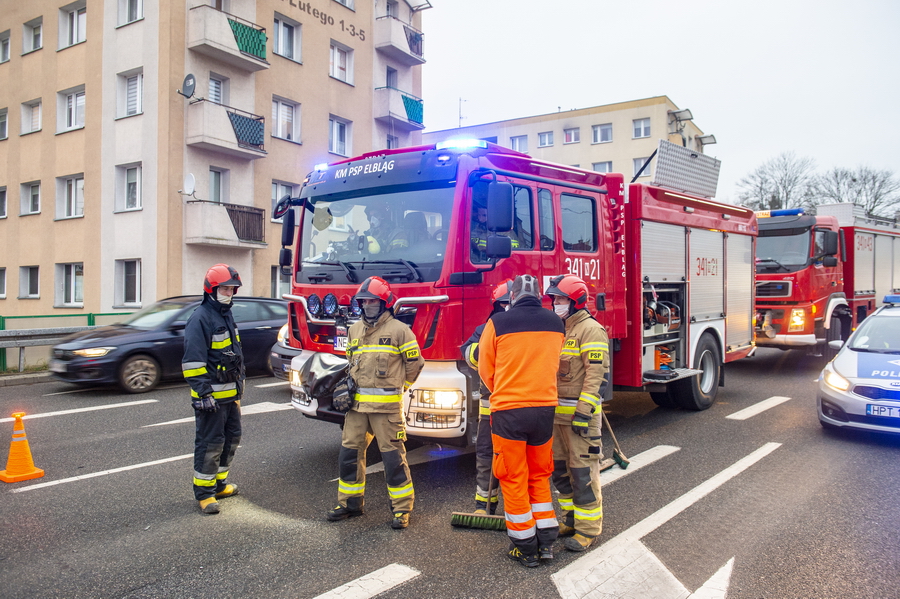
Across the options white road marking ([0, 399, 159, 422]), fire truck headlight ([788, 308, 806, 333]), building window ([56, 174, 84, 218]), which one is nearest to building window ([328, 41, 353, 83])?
building window ([56, 174, 84, 218])

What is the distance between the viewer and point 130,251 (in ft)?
61.6

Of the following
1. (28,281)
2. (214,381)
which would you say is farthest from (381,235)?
(28,281)

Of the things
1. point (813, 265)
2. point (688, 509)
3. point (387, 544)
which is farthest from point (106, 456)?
point (813, 265)

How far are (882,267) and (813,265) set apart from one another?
4718 mm

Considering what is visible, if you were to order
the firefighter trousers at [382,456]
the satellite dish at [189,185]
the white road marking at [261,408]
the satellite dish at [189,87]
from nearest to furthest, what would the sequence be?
the firefighter trousers at [382,456], the white road marking at [261,408], the satellite dish at [189,185], the satellite dish at [189,87]

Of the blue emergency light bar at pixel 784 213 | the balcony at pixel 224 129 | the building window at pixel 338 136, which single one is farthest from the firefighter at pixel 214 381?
the building window at pixel 338 136

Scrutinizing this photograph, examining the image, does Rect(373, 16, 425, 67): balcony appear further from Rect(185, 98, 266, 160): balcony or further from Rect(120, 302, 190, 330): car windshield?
Rect(120, 302, 190, 330): car windshield

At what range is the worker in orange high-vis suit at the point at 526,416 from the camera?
12.8ft

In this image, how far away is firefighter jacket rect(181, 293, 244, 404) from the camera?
4.81m

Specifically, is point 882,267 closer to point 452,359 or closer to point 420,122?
point 452,359

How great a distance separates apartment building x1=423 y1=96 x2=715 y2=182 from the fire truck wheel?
37.2m

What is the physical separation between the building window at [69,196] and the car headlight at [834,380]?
20849 millimetres

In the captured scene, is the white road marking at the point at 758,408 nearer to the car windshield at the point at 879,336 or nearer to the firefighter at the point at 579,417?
the car windshield at the point at 879,336

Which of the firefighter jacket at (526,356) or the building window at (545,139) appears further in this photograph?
the building window at (545,139)
